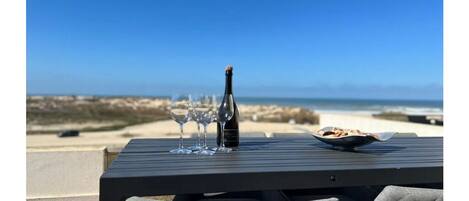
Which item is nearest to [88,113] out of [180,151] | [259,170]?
[180,151]

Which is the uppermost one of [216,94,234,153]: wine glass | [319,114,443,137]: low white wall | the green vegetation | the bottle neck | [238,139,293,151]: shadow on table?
the bottle neck

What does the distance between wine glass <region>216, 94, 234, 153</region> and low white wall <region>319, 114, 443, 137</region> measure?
3316 millimetres

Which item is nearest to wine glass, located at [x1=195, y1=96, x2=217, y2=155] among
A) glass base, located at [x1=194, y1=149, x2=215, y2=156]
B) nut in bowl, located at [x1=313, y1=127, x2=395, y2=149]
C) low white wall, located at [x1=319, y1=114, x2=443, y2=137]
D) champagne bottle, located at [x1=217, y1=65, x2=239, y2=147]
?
glass base, located at [x1=194, y1=149, x2=215, y2=156]

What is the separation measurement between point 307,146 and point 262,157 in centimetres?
45

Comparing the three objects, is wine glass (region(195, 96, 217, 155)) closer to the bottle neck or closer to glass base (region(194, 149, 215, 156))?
glass base (region(194, 149, 215, 156))

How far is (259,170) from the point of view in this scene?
1.21 m

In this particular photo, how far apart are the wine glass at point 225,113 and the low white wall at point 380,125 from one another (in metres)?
3.32

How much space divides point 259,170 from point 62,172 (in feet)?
6.54

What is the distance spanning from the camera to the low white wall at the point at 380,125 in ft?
14.1

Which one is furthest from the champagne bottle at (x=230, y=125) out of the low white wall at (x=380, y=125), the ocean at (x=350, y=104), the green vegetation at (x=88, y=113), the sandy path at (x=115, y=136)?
the ocean at (x=350, y=104)

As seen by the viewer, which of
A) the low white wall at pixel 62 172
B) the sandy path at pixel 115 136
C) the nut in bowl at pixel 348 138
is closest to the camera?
the nut in bowl at pixel 348 138

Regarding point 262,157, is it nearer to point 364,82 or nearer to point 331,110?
point 331,110

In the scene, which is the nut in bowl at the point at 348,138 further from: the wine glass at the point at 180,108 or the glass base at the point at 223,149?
the wine glass at the point at 180,108

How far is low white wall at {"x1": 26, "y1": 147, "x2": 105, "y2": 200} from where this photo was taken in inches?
102
